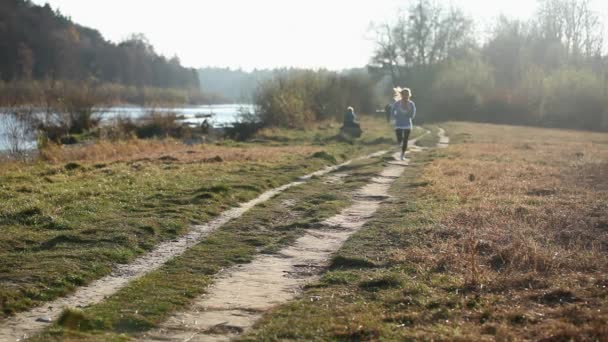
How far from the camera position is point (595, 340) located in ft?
17.8

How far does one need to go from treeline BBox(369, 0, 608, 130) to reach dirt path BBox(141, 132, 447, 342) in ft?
179

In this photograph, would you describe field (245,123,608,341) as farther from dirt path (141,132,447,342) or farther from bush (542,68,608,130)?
bush (542,68,608,130)

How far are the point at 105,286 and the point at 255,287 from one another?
5.04ft

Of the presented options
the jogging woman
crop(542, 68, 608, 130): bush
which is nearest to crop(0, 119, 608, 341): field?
the jogging woman

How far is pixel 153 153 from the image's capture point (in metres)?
26.5

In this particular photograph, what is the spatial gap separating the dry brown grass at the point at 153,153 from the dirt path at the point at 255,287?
1095 centimetres

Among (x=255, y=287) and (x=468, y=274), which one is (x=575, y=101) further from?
(x=255, y=287)

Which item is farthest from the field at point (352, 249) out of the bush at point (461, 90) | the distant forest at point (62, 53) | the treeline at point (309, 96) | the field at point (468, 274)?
the bush at point (461, 90)

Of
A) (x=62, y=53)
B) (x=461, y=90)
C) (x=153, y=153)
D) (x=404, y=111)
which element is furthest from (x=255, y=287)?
(x=62, y=53)

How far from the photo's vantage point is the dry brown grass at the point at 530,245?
6301 mm

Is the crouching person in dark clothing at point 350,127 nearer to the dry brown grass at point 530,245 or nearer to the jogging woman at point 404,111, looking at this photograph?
the jogging woman at point 404,111

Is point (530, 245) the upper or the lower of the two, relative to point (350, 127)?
lower

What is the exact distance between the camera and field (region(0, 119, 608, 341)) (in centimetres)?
622

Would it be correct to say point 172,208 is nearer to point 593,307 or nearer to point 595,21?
point 593,307
